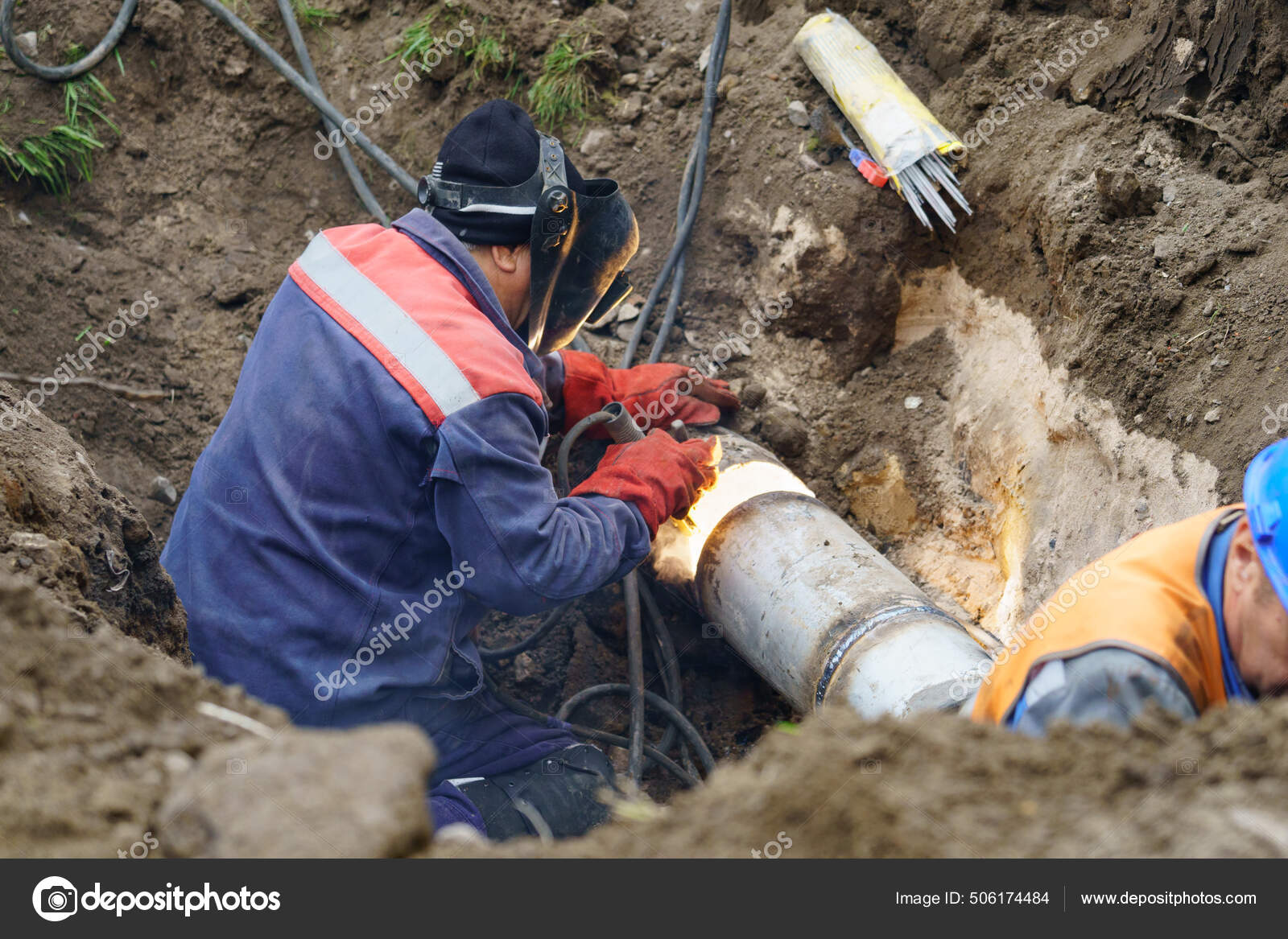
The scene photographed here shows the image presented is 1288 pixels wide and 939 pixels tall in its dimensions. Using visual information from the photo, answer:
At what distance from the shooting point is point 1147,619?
53.7 inches

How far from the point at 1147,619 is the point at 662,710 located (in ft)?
6.17

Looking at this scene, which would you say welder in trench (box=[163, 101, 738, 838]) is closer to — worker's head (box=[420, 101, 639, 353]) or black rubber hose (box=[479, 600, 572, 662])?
worker's head (box=[420, 101, 639, 353])

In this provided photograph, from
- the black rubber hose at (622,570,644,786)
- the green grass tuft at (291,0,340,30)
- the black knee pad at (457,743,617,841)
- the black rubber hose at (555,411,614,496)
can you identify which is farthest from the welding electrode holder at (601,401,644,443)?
the green grass tuft at (291,0,340,30)

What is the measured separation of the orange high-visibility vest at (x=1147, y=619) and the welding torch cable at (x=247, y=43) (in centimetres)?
305

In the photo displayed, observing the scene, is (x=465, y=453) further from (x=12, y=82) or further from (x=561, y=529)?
(x=12, y=82)

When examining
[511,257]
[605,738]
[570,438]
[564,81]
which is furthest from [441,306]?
[564,81]

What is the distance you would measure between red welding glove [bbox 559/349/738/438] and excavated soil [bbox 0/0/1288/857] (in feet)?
1.13

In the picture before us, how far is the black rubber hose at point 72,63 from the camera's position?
145 inches

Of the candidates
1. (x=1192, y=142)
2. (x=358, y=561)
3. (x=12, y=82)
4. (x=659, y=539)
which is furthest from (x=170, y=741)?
(x=12, y=82)

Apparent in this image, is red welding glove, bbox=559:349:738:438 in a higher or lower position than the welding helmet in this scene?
lower

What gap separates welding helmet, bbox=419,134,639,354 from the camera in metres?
2.38

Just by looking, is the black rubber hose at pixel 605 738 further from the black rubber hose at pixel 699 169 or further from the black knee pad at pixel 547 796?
the black rubber hose at pixel 699 169

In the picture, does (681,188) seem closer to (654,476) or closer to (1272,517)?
(654,476)

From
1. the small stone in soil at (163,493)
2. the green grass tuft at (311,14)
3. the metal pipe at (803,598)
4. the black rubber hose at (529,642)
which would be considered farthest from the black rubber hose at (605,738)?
the green grass tuft at (311,14)
